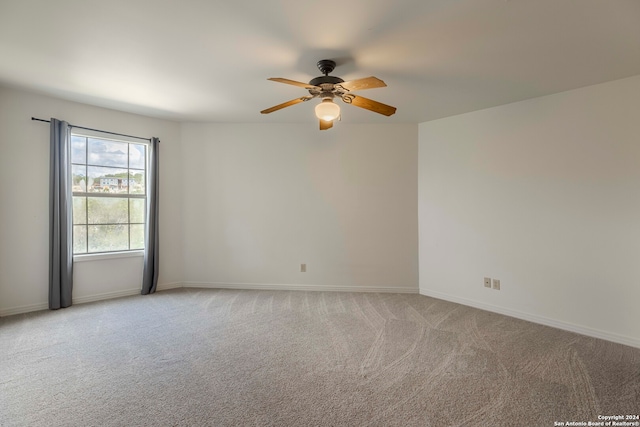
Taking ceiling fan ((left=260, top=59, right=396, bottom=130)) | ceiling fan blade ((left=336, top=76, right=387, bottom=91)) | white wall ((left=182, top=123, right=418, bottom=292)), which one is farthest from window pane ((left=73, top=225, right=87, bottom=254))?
ceiling fan blade ((left=336, top=76, right=387, bottom=91))

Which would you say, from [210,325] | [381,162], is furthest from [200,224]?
[381,162]

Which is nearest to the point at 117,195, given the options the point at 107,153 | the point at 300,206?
the point at 107,153

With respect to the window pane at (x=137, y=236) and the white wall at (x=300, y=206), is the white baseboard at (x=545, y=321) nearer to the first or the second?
the white wall at (x=300, y=206)

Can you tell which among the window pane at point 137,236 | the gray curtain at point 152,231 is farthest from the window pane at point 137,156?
the window pane at point 137,236

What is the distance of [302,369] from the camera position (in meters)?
2.24

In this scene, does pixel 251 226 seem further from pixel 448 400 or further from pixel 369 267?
pixel 448 400

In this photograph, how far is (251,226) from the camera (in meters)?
4.45

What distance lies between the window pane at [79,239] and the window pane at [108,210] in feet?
0.43

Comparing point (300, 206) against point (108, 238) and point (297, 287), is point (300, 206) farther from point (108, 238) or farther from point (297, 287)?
point (108, 238)

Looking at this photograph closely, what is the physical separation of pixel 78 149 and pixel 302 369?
3.76 metres

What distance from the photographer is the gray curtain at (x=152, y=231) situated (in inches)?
163

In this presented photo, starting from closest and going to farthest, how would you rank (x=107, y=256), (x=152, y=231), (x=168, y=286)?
1. (x=107, y=256)
2. (x=152, y=231)
3. (x=168, y=286)

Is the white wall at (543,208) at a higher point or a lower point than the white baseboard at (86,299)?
higher

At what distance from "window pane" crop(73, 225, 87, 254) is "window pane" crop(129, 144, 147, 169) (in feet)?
3.25
